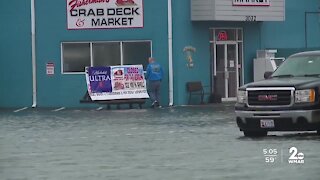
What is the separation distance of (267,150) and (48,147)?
4.72 meters

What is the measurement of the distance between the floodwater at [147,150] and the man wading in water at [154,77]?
20.2 feet

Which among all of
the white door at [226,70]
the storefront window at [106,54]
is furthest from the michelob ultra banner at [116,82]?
the white door at [226,70]

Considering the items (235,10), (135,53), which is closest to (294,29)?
(235,10)

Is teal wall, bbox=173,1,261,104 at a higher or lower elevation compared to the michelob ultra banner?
higher

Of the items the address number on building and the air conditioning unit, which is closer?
the address number on building

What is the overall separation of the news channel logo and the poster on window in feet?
63.3

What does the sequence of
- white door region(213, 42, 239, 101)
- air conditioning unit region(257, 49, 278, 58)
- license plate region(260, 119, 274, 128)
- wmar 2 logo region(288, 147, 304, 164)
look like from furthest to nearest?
air conditioning unit region(257, 49, 278, 58) → white door region(213, 42, 239, 101) → license plate region(260, 119, 274, 128) → wmar 2 logo region(288, 147, 304, 164)

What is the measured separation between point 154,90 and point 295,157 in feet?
62.5

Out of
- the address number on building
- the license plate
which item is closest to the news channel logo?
the license plate

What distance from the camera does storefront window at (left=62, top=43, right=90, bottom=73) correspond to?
3516cm

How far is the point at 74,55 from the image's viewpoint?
116ft

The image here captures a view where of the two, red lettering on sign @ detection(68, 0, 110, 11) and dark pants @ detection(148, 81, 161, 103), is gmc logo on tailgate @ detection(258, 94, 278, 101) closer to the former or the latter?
dark pants @ detection(148, 81, 161, 103)

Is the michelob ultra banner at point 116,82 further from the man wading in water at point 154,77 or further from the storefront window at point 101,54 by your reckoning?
the storefront window at point 101,54

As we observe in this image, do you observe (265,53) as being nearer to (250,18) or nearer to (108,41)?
(250,18)
